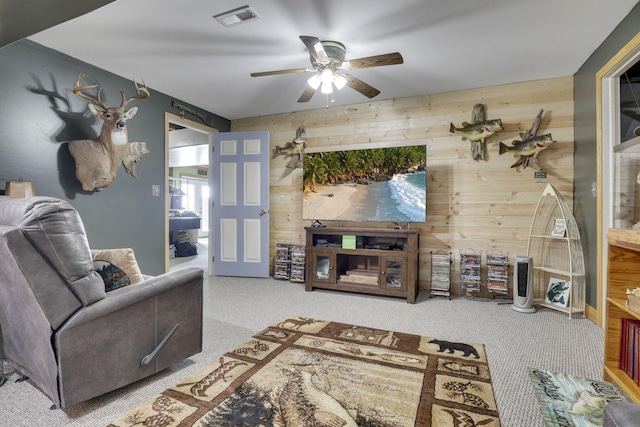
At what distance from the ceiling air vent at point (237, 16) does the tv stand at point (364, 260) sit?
2.33 m

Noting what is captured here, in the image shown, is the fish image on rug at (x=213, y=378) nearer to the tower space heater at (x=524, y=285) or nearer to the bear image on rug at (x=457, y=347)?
the bear image on rug at (x=457, y=347)

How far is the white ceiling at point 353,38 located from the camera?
2275 mm

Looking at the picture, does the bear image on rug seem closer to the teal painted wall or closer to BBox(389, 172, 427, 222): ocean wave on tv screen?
BBox(389, 172, 427, 222): ocean wave on tv screen

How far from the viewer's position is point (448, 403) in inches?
64.8

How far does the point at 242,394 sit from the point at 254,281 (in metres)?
2.78

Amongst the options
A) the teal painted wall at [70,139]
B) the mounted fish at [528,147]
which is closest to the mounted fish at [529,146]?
Result: the mounted fish at [528,147]

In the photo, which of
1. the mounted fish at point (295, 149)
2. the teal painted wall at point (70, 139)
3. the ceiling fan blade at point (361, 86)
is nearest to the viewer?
the teal painted wall at point (70, 139)

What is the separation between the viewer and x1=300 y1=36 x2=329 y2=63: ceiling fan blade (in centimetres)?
210

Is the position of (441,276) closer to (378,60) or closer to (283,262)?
(283,262)

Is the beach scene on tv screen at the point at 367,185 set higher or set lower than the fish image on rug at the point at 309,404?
higher

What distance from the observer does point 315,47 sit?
7.34ft

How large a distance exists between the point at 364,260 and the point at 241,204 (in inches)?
79.3

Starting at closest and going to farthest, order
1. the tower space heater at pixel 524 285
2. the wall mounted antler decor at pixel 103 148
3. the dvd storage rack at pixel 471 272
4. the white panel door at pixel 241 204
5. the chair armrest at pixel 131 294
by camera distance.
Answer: the chair armrest at pixel 131 294 → the wall mounted antler decor at pixel 103 148 → the tower space heater at pixel 524 285 → the dvd storage rack at pixel 471 272 → the white panel door at pixel 241 204

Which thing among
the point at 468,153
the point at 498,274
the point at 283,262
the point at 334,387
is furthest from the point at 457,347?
the point at 283,262
